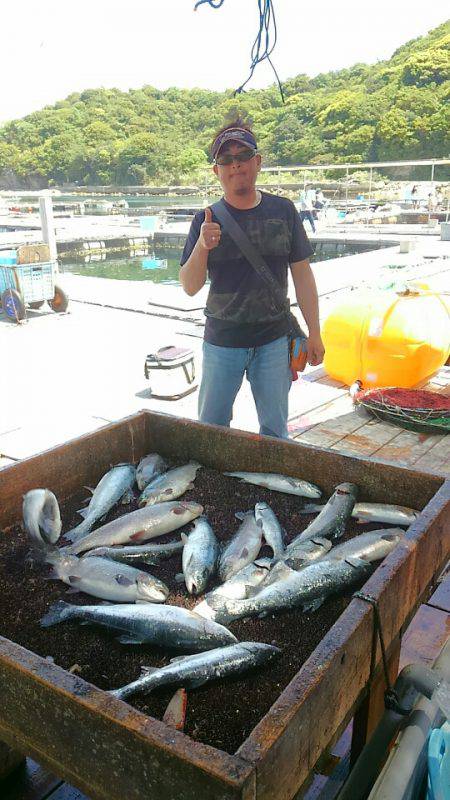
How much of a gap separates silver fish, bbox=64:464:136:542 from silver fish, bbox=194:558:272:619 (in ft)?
2.24

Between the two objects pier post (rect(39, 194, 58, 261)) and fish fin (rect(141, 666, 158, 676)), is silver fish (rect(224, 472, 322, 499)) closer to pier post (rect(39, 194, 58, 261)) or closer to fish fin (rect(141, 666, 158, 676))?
fish fin (rect(141, 666, 158, 676))

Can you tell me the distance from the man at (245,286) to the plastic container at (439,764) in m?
2.23

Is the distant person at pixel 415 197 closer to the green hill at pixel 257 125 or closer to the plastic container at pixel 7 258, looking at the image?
the plastic container at pixel 7 258

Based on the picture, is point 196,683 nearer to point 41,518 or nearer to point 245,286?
point 41,518

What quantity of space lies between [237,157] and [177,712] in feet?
9.08

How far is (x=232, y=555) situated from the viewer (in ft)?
7.13

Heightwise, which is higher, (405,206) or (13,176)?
(13,176)

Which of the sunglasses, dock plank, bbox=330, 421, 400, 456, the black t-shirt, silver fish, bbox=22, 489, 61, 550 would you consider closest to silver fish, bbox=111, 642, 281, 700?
silver fish, bbox=22, 489, 61, 550

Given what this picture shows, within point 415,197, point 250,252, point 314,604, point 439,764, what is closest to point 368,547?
point 314,604

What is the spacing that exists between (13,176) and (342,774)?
376 ft

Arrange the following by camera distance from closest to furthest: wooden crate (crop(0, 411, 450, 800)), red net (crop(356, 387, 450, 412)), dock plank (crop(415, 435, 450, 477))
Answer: wooden crate (crop(0, 411, 450, 800))
dock plank (crop(415, 435, 450, 477))
red net (crop(356, 387, 450, 412))

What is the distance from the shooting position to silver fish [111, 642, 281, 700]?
1509 millimetres

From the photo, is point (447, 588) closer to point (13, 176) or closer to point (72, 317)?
point (72, 317)

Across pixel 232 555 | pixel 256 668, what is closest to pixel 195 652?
pixel 256 668
